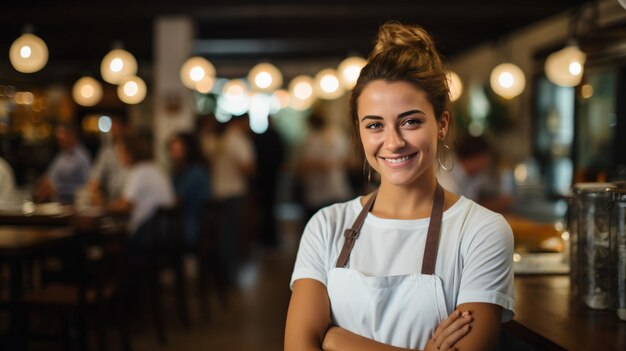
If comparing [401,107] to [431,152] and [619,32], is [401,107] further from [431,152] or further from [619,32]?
[619,32]

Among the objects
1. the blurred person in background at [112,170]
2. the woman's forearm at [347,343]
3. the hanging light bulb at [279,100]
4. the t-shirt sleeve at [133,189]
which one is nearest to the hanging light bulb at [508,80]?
the t-shirt sleeve at [133,189]

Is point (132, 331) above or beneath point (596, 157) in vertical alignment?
beneath

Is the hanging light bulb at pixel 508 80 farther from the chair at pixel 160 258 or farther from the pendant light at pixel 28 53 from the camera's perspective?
the pendant light at pixel 28 53

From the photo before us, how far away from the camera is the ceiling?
8656mm

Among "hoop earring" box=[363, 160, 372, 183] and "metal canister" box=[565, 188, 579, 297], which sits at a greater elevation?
"hoop earring" box=[363, 160, 372, 183]

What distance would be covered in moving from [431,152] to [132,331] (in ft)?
14.7

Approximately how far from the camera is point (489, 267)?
5.95 feet

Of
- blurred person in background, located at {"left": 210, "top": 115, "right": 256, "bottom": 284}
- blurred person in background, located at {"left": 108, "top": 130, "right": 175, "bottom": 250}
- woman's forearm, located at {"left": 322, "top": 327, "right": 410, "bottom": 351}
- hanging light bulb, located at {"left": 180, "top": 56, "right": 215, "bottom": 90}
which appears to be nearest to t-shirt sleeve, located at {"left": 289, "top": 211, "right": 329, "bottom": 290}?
woman's forearm, located at {"left": 322, "top": 327, "right": 410, "bottom": 351}

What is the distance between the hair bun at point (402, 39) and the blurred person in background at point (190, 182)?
4514 millimetres

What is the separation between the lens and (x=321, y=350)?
1.89m

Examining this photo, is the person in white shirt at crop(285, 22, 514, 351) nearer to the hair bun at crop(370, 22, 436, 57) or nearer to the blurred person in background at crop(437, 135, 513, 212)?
the hair bun at crop(370, 22, 436, 57)

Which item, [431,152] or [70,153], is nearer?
[431,152]

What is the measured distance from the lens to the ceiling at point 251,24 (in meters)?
8.66

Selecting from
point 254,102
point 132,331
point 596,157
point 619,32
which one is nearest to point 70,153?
point 132,331
